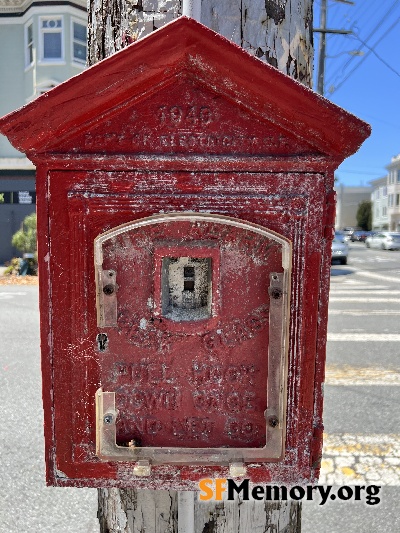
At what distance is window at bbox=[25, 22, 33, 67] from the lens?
1434 centimetres

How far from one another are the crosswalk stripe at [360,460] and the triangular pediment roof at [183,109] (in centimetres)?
226

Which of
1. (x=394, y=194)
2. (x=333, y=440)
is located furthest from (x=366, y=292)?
(x=394, y=194)

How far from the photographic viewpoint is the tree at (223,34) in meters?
1.19

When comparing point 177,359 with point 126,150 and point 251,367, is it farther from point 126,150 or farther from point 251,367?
point 126,150

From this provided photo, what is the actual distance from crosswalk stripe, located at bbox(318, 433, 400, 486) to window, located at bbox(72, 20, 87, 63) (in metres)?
13.8

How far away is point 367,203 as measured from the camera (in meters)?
48.9

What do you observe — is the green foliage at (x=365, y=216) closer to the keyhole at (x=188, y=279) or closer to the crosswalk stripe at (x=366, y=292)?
the crosswalk stripe at (x=366, y=292)

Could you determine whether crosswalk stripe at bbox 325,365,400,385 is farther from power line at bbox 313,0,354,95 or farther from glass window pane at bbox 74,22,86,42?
glass window pane at bbox 74,22,86,42

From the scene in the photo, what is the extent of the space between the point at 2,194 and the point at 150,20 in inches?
598

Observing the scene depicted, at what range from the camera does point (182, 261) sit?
3.64 feet

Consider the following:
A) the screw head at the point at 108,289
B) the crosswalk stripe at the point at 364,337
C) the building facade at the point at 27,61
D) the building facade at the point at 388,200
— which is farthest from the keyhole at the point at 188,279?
the building facade at the point at 388,200

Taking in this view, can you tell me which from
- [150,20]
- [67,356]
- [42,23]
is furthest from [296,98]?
[42,23]

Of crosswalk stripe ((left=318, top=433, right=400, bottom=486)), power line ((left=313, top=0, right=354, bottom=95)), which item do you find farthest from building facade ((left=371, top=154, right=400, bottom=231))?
crosswalk stripe ((left=318, top=433, right=400, bottom=486))

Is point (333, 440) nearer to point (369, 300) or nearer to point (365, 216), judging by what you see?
point (369, 300)
